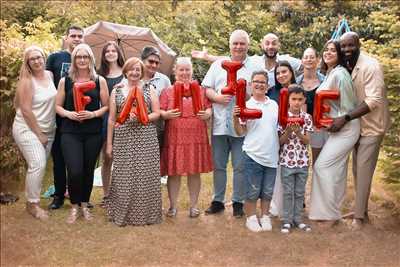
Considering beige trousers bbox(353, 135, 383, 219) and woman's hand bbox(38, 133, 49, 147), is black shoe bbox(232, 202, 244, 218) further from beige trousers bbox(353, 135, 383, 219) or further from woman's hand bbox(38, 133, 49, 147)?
woman's hand bbox(38, 133, 49, 147)

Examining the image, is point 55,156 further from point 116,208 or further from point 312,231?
point 312,231

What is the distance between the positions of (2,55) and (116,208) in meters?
2.12

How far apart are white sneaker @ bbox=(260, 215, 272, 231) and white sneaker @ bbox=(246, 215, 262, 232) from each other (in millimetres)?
45

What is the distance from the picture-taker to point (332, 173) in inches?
211

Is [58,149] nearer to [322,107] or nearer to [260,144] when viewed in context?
[260,144]

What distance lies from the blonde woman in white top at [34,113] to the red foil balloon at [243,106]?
1879 millimetres

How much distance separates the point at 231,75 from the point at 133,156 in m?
1.26

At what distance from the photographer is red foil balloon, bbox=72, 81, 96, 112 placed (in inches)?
201

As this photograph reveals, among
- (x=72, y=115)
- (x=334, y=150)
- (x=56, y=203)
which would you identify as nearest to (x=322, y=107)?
(x=334, y=150)

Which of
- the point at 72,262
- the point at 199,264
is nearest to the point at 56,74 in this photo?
the point at 72,262

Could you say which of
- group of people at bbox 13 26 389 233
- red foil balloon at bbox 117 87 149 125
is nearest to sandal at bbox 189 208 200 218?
group of people at bbox 13 26 389 233

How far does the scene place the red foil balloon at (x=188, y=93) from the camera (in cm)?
523

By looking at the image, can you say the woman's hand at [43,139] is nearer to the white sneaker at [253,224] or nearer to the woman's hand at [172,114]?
the woman's hand at [172,114]

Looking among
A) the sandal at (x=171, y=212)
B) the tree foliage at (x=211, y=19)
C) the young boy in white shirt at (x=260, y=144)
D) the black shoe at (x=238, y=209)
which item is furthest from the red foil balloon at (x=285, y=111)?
the tree foliage at (x=211, y=19)
